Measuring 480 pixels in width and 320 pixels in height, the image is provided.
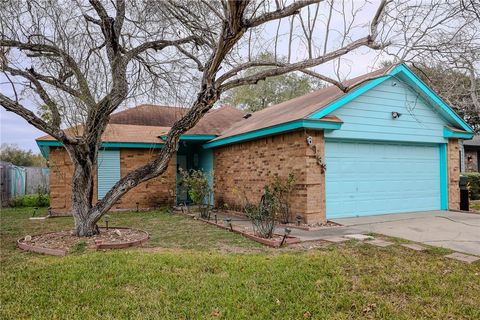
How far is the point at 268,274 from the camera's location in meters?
4.75

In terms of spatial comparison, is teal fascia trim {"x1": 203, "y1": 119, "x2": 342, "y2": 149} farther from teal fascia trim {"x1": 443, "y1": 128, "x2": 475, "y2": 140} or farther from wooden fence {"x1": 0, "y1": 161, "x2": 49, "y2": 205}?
wooden fence {"x1": 0, "y1": 161, "x2": 49, "y2": 205}

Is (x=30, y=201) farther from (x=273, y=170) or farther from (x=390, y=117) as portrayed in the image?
(x=390, y=117)

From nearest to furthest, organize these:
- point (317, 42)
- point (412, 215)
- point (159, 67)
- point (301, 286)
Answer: point (301, 286), point (317, 42), point (159, 67), point (412, 215)

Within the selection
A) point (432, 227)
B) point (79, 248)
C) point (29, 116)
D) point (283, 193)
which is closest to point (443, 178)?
point (432, 227)

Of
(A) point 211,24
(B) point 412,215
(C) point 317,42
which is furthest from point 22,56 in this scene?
(B) point 412,215

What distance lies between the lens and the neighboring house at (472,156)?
23.6 metres

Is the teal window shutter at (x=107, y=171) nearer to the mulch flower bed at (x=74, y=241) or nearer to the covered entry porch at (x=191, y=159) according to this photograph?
the covered entry porch at (x=191, y=159)

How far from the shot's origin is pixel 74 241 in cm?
710

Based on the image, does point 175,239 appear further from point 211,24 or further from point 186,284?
point 211,24

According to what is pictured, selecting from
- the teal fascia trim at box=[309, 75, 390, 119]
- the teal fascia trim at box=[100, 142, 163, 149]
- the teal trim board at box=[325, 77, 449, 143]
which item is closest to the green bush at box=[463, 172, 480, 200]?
the teal trim board at box=[325, 77, 449, 143]

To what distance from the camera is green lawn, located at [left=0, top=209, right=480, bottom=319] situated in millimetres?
3713

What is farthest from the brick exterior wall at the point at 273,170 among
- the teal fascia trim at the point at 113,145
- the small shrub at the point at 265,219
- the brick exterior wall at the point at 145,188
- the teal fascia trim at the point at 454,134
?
the teal fascia trim at the point at 454,134

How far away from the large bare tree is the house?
5.50 feet

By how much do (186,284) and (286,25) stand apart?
21.2ft
